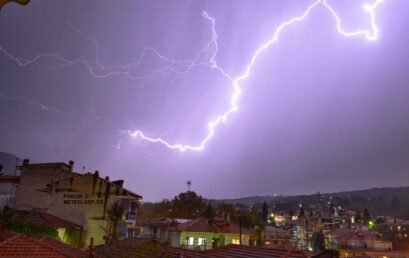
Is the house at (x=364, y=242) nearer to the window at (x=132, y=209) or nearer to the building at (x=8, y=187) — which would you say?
the window at (x=132, y=209)

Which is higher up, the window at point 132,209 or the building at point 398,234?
the window at point 132,209

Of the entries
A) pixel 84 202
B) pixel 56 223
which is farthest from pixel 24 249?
pixel 84 202

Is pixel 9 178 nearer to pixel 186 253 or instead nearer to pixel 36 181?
pixel 36 181

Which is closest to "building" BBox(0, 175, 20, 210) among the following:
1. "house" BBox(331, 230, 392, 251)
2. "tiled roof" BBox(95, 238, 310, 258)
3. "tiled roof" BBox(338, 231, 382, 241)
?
"tiled roof" BBox(95, 238, 310, 258)

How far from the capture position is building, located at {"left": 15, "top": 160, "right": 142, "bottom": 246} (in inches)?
1132

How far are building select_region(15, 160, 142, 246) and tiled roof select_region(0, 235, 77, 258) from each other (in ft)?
51.3

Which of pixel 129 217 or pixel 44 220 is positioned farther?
pixel 129 217

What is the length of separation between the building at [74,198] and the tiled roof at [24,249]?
51.3 feet

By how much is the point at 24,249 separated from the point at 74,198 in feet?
60.1

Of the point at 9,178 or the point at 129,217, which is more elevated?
the point at 9,178

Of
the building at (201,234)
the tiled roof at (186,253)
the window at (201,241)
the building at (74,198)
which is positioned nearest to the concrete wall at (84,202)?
the building at (74,198)

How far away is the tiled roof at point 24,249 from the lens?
11.1m

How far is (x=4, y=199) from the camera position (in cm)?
3250

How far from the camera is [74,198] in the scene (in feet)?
95.4
